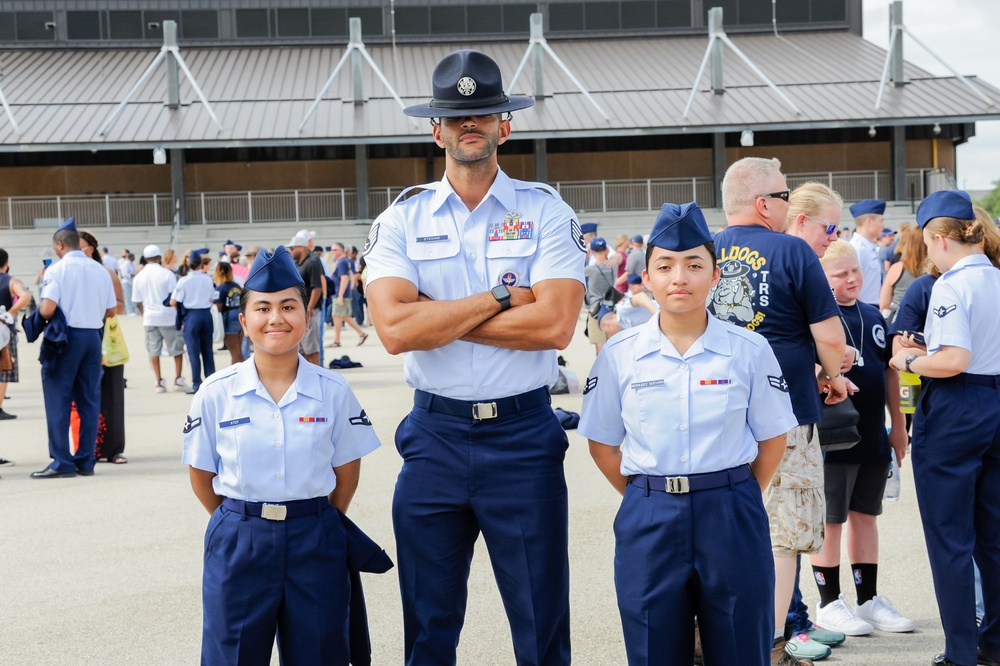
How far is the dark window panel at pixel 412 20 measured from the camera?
42.8 metres

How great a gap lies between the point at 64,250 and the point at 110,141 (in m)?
26.2

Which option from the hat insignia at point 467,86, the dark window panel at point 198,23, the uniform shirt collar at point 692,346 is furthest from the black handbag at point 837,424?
the dark window panel at point 198,23

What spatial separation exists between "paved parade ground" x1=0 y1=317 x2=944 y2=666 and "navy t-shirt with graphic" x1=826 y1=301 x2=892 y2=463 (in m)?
0.83

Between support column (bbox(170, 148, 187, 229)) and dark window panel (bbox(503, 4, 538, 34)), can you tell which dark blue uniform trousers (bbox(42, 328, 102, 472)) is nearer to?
support column (bbox(170, 148, 187, 229))

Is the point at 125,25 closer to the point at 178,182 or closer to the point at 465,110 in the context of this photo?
the point at 178,182

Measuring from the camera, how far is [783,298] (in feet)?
13.9

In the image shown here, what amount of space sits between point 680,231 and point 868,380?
2.15 meters

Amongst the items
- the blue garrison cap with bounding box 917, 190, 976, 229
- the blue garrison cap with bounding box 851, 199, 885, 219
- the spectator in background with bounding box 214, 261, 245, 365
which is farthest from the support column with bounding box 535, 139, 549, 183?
the blue garrison cap with bounding box 917, 190, 976, 229

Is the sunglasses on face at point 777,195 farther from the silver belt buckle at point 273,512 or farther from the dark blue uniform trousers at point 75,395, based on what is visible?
the dark blue uniform trousers at point 75,395

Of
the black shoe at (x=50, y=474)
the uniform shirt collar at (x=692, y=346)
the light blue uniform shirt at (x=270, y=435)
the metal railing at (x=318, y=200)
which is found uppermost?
the metal railing at (x=318, y=200)

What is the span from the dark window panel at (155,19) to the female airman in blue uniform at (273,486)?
4257cm

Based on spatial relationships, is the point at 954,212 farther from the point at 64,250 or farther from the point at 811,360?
the point at 64,250

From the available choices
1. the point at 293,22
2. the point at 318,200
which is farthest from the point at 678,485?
the point at 293,22

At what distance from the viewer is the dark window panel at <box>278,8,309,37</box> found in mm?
42844
